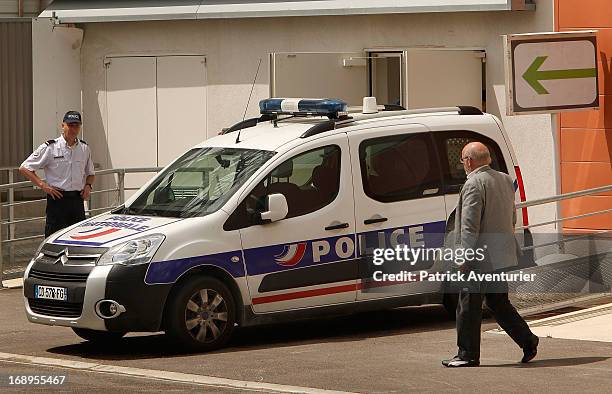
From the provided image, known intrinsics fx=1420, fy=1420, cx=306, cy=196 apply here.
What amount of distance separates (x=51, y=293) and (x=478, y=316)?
3.43m

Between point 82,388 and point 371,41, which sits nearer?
point 82,388

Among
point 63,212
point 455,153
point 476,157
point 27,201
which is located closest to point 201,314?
point 476,157

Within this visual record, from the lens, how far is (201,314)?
11.3m

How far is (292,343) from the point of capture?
11.9 metres

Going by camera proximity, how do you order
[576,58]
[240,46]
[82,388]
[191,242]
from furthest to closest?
[240,46], [576,58], [191,242], [82,388]

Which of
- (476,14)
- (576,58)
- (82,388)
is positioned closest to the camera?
(82,388)

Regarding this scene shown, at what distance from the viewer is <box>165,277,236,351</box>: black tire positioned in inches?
438

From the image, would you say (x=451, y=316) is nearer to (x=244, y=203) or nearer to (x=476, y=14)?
(x=244, y=203)

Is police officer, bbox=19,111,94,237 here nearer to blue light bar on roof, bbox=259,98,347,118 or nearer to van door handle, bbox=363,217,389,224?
blue light bar on roof, bbox=259,98,347,118

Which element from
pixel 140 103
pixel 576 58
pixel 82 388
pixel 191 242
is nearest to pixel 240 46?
pixel 140 103

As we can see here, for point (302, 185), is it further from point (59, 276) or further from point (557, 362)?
point (557, 362)

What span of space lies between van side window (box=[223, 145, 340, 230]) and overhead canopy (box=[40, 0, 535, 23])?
233 inches

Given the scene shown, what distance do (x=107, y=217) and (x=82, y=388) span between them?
280 cm

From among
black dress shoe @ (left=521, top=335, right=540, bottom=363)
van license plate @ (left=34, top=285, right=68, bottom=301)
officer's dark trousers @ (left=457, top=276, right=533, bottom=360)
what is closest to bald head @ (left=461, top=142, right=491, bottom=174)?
officer's dark trousers @ (left=457, top=276, right=533, bottom=360)
